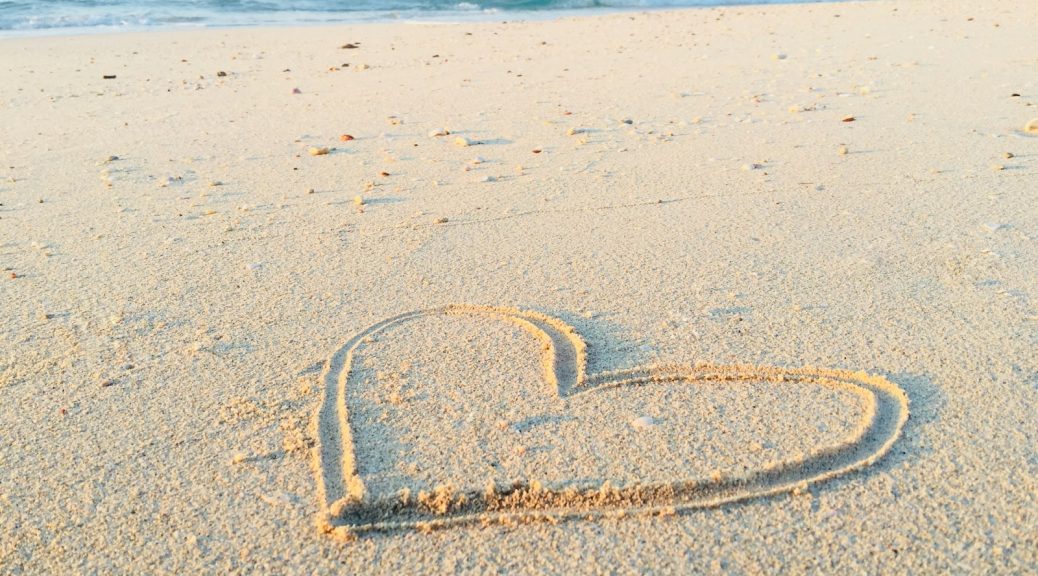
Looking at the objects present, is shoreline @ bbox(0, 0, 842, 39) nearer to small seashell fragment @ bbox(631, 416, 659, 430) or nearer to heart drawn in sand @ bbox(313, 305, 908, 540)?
heart drawn in sand @ bbox(313, 305, 908, 540)

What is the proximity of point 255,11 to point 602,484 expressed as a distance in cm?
1224

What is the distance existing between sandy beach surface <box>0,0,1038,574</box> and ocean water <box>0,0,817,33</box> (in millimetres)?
7286

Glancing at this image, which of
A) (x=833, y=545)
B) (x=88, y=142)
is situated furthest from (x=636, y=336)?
(x=88, y=142)

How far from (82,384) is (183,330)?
0.32m

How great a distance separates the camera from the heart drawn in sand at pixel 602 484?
5.35ft

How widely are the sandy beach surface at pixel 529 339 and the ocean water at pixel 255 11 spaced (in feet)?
23.9

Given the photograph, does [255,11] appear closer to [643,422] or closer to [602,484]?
[643,422]

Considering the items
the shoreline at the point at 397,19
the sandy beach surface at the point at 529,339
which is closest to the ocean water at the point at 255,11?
the shoreline at the point at 397,19

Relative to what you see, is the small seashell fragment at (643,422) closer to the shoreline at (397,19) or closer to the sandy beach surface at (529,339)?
the sandy beach surface at (529,339)

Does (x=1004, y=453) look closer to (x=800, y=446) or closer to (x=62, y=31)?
(x=800, y=446)

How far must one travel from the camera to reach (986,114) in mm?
4414

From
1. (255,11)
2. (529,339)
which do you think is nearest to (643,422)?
(529,339)

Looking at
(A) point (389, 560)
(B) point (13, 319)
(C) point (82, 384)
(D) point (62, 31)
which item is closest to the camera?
(A) point (389, 560)

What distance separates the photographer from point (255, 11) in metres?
12.5
